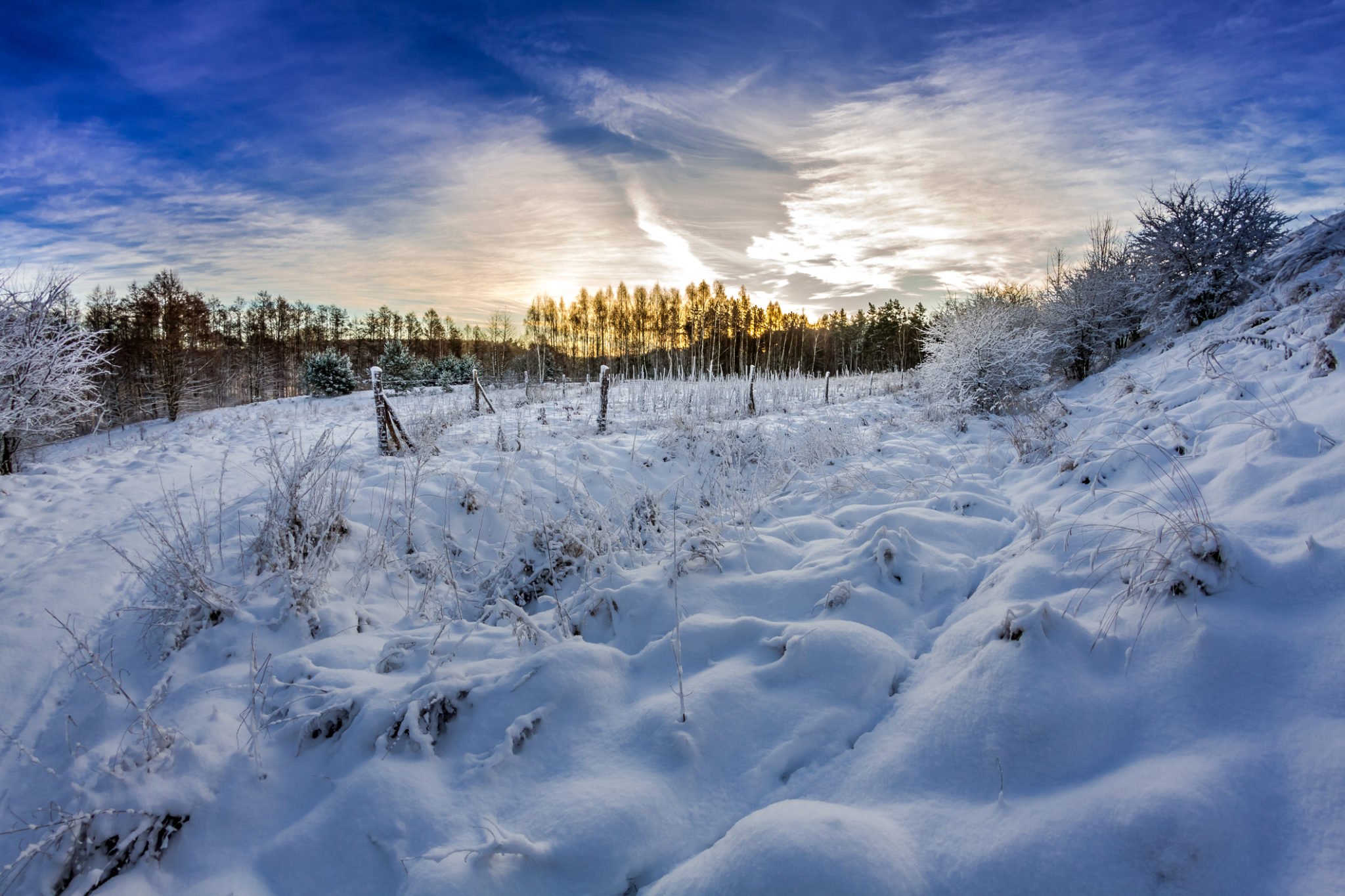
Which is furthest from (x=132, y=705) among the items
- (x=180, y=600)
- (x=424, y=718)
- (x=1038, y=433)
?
(x=1038, y=433)

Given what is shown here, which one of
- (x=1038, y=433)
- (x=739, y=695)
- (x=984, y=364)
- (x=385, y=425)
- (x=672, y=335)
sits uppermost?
(x=672, y=335)

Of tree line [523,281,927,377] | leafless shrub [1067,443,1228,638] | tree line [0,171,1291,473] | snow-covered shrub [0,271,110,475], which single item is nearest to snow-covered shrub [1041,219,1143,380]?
tree line [0,171,1291,473]

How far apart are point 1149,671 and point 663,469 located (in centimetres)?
623

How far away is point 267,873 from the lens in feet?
5.47

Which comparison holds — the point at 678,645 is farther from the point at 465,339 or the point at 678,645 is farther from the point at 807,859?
the point at 465,339

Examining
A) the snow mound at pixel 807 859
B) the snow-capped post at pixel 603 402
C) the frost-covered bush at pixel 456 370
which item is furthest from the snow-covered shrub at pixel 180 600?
the frost-covered bush at pixel 456 370

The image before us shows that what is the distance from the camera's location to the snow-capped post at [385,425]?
7.65 m

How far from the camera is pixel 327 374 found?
24.5 meters

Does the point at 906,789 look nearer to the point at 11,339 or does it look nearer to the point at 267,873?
the point at 267,873

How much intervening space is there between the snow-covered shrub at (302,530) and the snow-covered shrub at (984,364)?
9.85m

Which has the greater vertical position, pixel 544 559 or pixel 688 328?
pixel 688 328

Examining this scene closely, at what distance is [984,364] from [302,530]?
35.9 feet

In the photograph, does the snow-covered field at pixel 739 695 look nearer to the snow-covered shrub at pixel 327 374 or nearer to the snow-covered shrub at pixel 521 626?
the snow-covered shrub at pixel 521 626

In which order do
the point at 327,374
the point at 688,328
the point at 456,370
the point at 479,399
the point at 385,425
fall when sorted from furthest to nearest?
1. the point at 688,328
2. the point at 456,370
3. the point at 327,374
4. the point at 479,399
5. the point at 385,425
